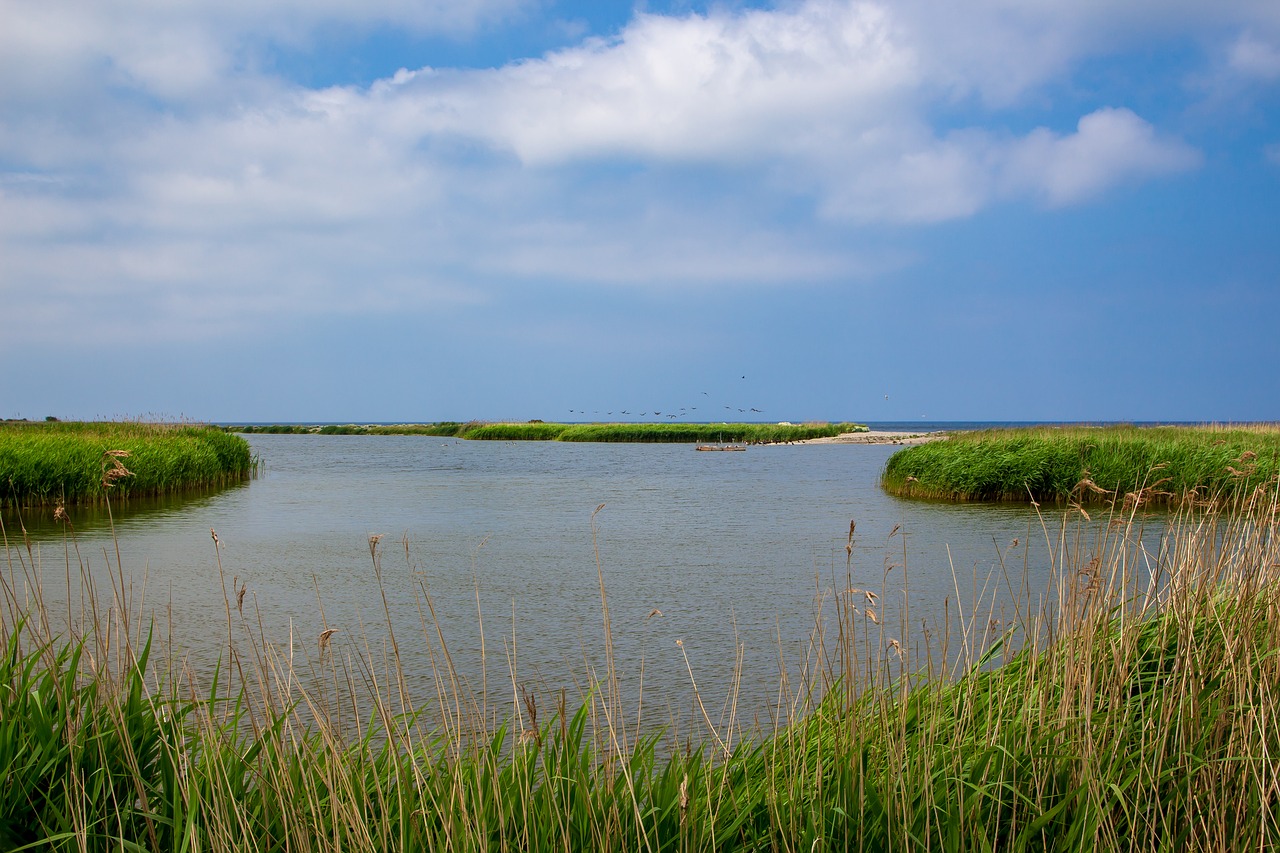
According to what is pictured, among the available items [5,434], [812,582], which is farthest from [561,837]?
[5,434]

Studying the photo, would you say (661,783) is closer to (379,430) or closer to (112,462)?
(112,462)

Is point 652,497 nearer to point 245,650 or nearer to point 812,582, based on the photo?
point 812,582

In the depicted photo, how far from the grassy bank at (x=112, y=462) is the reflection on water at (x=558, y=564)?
0.66m

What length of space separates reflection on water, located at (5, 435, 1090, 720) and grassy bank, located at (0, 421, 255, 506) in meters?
0.66

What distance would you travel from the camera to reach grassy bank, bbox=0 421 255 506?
51.5 feet

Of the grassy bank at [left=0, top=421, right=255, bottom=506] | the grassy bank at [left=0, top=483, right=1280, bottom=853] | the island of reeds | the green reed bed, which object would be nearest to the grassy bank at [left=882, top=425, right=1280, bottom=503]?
the grassy bank at [left=0, top=483, right=1280, bottom=853]

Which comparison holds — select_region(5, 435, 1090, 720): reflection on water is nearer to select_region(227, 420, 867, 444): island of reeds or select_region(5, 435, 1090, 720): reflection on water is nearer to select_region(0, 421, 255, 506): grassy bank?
select_region(0, 421, 255, 506): grassy bank

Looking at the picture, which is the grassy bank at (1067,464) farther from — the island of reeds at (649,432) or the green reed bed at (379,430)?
the green reed bed at (379,430)

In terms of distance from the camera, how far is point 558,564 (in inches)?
437

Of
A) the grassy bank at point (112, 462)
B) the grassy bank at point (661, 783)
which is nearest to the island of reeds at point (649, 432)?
the grassy bank at point (112, 462)

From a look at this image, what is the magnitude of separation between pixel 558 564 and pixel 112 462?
274 inches

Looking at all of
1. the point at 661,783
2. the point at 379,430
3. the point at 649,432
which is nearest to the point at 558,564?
the point at 661,783

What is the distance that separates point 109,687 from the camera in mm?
3039

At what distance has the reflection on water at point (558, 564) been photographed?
22.1ft
